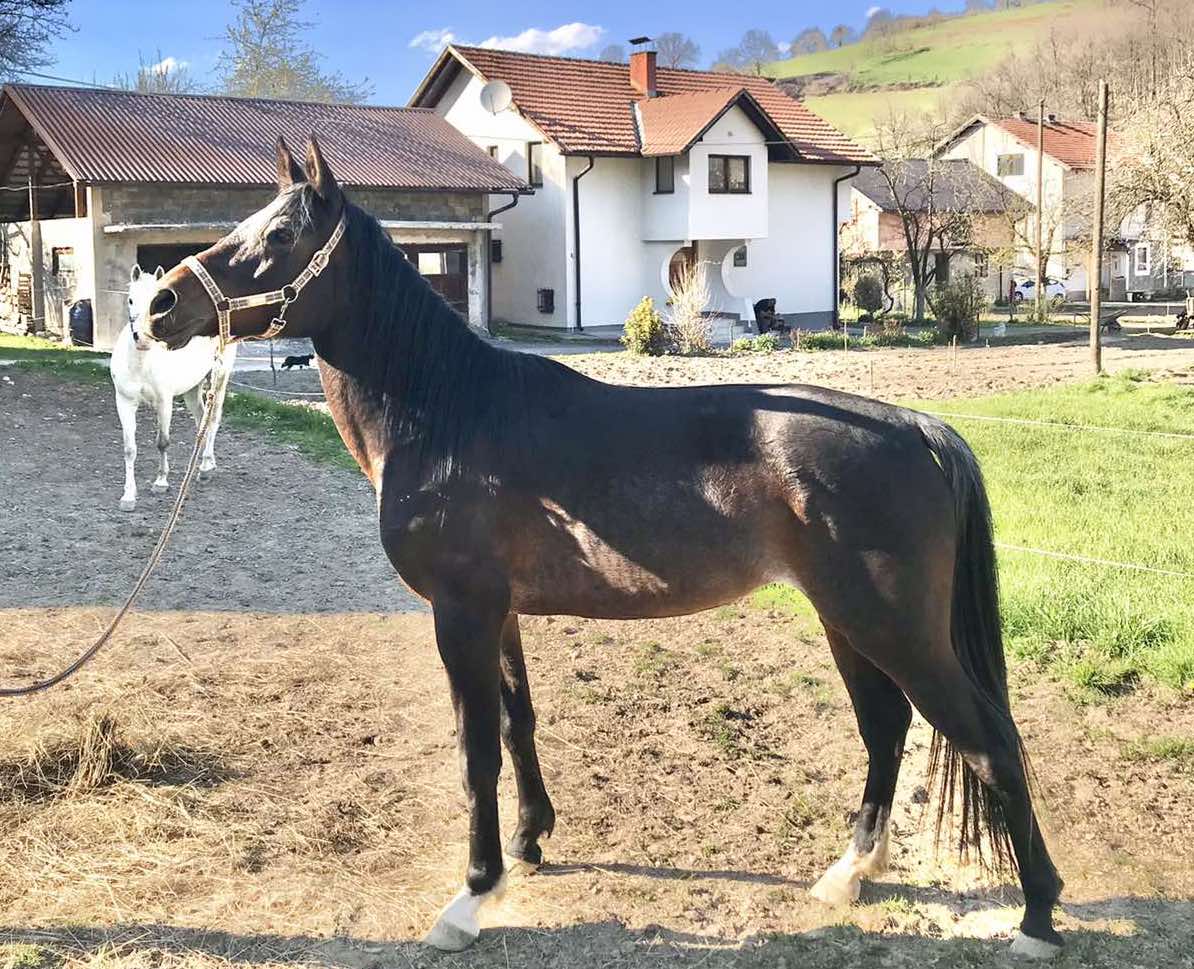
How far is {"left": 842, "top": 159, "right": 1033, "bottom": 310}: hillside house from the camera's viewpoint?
1481 inches

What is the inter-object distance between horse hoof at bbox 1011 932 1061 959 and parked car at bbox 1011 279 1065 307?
43.3 metres

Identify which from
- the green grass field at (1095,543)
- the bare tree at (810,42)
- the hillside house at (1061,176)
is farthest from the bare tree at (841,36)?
the green grass field at (1095,543)

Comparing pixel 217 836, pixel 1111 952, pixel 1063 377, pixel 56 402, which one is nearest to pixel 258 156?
pixel 56 402

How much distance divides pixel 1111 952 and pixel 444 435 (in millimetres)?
2499

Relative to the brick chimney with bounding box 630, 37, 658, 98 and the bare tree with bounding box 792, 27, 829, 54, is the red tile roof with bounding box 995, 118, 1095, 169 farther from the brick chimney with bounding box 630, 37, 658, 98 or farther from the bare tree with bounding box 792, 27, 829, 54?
the bare tree with bounding box 792, 27, 829, 54

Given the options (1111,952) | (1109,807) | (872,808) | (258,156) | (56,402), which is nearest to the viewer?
(1111,952)

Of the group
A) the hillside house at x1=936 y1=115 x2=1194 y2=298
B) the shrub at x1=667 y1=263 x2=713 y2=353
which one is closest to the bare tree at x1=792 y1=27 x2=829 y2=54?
the hillside house at x1=936 y1=115 x2=1194 y2=298

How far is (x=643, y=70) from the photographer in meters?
32.9

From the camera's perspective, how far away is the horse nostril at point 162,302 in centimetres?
338

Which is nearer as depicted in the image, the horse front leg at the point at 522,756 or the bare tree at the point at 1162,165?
the horse front leg at the point at 522,756

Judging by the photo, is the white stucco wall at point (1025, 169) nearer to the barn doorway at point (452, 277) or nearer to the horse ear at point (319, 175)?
the barn doorway at point (452, 277)

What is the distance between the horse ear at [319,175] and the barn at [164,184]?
709 inches

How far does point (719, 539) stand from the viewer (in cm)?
343

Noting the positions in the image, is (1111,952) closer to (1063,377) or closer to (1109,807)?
(1109,807)
